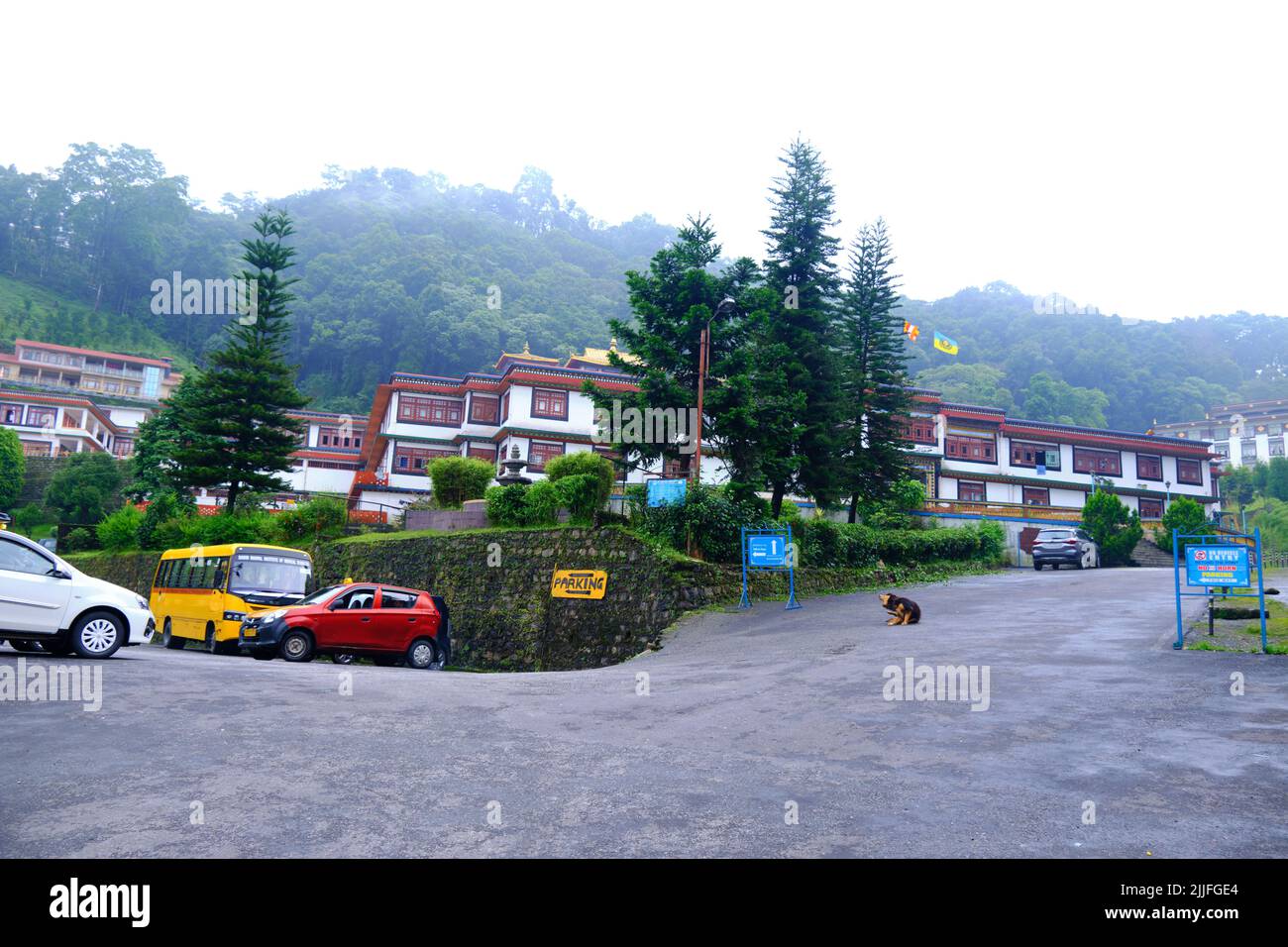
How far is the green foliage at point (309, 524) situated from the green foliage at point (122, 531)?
10.4 metres

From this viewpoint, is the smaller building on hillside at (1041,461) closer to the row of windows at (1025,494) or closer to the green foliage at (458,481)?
the row of windows at (1025,494)

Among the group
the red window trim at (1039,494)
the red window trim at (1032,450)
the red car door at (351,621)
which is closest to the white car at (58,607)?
the red car door at (351,621)

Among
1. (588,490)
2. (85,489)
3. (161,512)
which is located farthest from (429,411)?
(588,490)

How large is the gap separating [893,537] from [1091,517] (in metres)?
16.4

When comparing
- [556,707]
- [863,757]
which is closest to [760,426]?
[556,707]

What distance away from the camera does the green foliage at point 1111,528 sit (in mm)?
36250

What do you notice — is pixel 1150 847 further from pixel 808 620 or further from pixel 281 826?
pixel 808 620

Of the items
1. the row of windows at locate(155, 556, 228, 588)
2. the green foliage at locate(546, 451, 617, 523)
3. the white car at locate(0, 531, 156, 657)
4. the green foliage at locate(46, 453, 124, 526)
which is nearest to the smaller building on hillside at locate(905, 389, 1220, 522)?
the green foliage at locate(546, 451, 617, 523)

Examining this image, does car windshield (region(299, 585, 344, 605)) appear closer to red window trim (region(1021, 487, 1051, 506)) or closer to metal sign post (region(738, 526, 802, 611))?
metal sign post (region(738, 526, 802, 611))

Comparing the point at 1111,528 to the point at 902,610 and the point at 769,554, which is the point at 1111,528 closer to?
the point at 769,554

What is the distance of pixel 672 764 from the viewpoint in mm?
6953

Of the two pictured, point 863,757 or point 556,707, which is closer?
point 863,757

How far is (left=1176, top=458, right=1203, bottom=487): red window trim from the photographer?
180 feet
